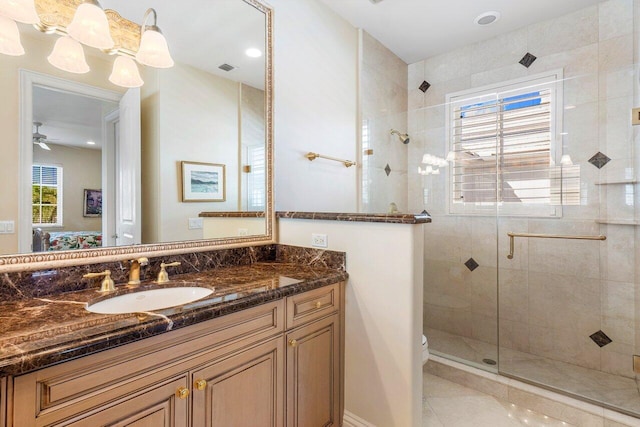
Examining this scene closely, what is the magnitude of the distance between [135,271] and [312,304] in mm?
771

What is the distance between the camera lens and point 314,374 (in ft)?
4.78

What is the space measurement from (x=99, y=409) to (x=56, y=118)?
42.5 inches

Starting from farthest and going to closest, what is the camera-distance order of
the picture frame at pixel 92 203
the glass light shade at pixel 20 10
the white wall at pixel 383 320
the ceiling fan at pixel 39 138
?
the white wall at pixel 383 320 < the picture frame at pixel 92 203 < the ceiling fan at pixel 39 138 < the glass light shade at pixel 20 10

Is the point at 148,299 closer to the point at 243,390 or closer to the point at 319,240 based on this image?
the point at 243,390

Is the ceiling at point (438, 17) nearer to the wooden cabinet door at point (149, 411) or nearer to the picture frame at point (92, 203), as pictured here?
the picture frame at point (92, 203)

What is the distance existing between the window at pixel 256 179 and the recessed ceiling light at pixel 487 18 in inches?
81.2

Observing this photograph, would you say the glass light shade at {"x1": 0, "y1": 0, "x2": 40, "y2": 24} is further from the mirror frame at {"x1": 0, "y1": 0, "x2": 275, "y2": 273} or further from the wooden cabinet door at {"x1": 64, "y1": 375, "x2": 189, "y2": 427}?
the wooden cabinet door at {"x1": 64, "y1": 375, "x2": 189, "y2": 427}

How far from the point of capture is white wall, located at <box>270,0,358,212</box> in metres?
2.07

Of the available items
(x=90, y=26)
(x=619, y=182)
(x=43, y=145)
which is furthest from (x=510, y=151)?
(x=43, y=145)

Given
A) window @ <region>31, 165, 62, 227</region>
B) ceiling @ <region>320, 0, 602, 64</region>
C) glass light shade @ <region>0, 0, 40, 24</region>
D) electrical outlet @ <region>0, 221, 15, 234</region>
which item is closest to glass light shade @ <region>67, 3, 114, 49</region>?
glass light shade @ <region>0, 0, 40, 24</region>

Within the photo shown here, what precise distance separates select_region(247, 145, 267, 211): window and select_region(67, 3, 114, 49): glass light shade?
2.69 feet

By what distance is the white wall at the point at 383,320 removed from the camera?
1442 mm

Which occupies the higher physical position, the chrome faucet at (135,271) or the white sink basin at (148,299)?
the chrome faucet at (135,271)

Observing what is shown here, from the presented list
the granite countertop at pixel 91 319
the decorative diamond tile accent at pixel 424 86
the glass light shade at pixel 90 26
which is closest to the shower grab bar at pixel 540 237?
the decorative diamond tile accent at pixel 424 86
